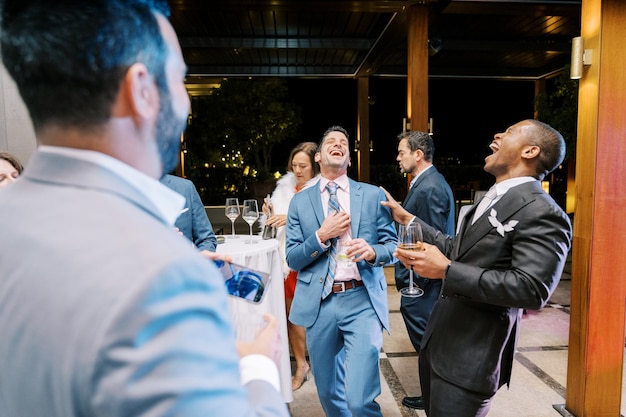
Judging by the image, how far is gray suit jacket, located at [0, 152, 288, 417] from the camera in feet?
1.48

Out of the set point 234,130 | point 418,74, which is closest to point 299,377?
point 418,74

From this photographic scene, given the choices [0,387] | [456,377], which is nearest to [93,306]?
[0,387]

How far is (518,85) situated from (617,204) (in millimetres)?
18158

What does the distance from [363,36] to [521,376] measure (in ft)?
21.4

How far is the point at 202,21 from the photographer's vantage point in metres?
7.05

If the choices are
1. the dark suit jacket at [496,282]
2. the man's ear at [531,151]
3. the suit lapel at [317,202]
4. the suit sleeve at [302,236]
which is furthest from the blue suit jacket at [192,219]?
the man's ear at [531,151]

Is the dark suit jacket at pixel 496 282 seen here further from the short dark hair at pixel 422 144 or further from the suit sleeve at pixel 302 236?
the short dark hair at pixel 422 144

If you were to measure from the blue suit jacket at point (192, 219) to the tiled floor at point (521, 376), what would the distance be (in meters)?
1.26

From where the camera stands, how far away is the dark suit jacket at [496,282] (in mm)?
1615

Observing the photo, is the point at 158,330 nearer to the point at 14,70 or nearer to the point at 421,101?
the point at 14,70

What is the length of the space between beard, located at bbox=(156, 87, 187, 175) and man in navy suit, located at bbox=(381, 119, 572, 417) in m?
1.31

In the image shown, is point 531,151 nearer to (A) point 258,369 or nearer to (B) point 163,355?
(A) point 258,369

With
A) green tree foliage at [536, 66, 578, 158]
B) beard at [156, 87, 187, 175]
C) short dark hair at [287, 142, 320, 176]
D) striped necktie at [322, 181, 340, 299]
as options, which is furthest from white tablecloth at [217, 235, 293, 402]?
green tree foliage at [536, 66, 578, 158]

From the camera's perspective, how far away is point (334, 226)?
226 centimetres
